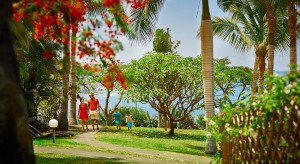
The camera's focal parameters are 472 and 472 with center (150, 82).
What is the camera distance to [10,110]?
3.40m

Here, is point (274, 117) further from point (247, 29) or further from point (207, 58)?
point (247, 29)

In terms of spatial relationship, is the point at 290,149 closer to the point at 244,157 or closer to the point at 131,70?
the point at 244,157

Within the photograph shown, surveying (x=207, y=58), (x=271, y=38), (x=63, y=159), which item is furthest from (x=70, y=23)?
(x=271, y=38)

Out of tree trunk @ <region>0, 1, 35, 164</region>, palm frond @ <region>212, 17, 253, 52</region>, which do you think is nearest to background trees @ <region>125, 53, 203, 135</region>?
palm frond @ <region>212, 17, 253, 52</region>

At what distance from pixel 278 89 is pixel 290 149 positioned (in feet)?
2.39

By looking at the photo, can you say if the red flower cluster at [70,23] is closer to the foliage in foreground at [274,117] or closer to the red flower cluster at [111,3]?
the red flower cluster at [111,3]

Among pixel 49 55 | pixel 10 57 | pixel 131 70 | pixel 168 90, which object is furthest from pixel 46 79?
pixel 10 57

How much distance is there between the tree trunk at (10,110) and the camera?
337 centimetres

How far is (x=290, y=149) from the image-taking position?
18.3 ft

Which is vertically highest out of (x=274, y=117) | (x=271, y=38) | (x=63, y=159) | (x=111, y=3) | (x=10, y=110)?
(x=271, y=38)

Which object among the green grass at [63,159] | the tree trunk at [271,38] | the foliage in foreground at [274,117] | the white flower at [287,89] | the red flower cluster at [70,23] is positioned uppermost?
the tree trunk at [271,38]

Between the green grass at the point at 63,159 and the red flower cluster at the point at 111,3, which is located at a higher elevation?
the red flower cluster at the point at 111,3

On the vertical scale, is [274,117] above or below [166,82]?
below

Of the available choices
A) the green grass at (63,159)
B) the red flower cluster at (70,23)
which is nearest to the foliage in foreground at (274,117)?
the red flower cluster at (70,23)
